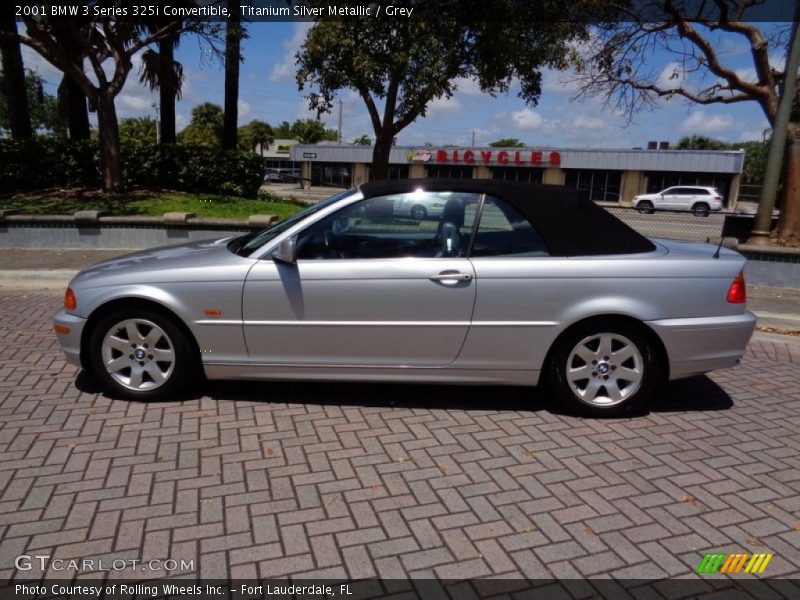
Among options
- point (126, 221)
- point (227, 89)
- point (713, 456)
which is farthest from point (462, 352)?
point (227, 89)

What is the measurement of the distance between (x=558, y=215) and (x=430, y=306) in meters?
1.13

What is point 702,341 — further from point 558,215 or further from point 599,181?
point 599,181

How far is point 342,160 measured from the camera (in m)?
52.6

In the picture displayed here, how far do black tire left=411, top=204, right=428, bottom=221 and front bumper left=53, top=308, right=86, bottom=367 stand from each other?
94.4 inches

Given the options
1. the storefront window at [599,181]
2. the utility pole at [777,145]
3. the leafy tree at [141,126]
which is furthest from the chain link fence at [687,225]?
the leafy tree at [141,126]

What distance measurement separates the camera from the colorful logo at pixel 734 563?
2.73 m

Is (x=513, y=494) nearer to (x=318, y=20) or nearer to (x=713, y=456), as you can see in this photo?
(x=713, y=456)

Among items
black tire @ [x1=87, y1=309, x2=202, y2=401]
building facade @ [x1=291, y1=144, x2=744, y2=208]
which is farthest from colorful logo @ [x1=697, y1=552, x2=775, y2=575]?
building facade @ [x1=291, y1=144, x2=744, y2=208]

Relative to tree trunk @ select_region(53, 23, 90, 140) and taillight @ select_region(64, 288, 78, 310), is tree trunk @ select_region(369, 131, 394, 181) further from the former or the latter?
taillight @ select_region(64, 288, 78, 310)

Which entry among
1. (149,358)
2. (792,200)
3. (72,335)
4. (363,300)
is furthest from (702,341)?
(792,200)

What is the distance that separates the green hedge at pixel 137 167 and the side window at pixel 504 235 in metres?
12.7

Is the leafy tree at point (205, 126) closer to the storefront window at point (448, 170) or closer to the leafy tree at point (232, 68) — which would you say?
the storefront window at point (448, 170)

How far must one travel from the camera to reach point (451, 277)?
4.13m

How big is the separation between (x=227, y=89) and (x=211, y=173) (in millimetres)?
2644
